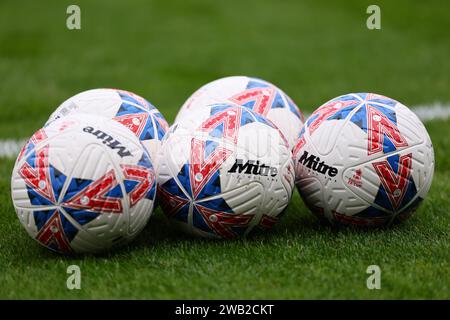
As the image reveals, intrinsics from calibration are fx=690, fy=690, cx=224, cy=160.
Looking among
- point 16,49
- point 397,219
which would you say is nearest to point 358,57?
point 16,49

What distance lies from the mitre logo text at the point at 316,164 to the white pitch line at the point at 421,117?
15.0ft

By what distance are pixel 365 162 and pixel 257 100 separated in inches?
58.0

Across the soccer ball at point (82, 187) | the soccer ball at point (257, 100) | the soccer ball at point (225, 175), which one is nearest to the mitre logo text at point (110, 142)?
the soccer ball at point (82, 187)

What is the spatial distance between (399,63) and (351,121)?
9.95 metres

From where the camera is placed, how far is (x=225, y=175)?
204 inches

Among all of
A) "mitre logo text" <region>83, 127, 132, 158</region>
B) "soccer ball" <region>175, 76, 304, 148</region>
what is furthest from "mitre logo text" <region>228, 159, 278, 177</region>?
"soccer ball" <region>175, 76, 304, 148</region>

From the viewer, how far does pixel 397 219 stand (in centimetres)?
566

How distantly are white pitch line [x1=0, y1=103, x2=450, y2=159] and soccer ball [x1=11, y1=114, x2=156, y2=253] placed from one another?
156 inches

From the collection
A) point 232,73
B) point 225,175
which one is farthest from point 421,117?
point 225,175

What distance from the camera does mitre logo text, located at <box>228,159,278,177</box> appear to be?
17.0ft

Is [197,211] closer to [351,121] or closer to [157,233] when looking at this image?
[157,233]

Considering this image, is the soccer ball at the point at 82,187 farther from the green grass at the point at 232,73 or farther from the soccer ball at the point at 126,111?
the soccer ball at the point at 126,111

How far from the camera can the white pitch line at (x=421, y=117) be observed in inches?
356
